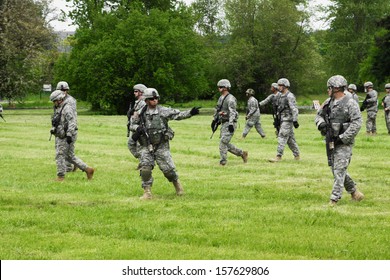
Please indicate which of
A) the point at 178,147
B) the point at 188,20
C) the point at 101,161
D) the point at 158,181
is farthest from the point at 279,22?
the point at 158,181

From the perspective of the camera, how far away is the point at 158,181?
17484 mm

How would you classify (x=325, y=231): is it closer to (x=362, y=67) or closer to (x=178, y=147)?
(x=178, y=147)

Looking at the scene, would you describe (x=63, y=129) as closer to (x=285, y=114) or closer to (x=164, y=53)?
(x=285, y=114)

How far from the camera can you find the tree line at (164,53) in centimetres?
5928

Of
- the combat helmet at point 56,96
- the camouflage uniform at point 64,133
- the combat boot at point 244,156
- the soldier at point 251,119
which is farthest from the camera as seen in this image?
the soldier at point 251,119

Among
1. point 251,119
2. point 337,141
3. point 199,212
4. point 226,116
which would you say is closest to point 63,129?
point 226,116

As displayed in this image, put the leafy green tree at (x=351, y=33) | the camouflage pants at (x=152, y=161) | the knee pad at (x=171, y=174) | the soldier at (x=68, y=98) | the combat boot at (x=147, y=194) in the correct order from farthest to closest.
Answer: the leafy green tree at (x=351, y=33) → the soldier at (x=68, y=98) → the knee pad at (x=171, y=174) → the camouflage pants at (x=152, y=161) → the combat boot at (x=147, y=194)

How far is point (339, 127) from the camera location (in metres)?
13.7

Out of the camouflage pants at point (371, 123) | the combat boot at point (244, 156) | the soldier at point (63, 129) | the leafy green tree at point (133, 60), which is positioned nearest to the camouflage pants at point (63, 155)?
the soldier at point (63, 129)

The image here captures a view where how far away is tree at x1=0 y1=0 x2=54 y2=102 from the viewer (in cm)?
5791

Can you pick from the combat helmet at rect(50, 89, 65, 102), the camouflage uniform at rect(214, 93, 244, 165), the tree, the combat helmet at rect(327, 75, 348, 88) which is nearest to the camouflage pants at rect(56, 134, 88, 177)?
the combat helmet at rect(50, 89, 65, 102)

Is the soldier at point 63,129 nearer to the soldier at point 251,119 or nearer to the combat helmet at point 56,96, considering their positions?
the combat helmet at point 56,96

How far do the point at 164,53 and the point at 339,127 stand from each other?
48.1 metres

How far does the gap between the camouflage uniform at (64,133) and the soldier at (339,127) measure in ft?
19.1
